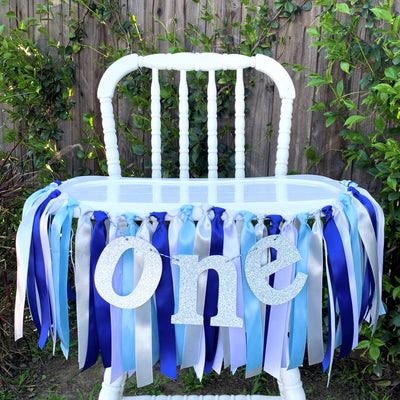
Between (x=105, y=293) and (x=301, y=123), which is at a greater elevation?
(x=301, y=123)

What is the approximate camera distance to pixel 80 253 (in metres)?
0.95

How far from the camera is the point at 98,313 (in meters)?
0.97

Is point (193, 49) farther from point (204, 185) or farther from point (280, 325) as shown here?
point (280, 325)

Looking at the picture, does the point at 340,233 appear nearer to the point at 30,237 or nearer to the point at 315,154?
the point at 30,237

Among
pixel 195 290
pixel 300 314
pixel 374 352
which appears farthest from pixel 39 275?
pixel 374 352

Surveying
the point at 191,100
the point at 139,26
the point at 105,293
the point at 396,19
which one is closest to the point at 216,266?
the point at 105,293

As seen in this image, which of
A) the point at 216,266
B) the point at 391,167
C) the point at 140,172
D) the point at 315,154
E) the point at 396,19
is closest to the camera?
the point at 216,266

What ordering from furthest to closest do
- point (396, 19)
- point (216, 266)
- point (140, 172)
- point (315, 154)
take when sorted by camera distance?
1. point (140, 172)
2. point (315, 154)
3. point (396, 19)
4. point (216, 266)

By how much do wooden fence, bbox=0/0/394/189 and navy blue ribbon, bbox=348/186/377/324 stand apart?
2.05 feet

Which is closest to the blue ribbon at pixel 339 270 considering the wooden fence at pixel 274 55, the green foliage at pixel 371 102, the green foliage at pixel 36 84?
the green foliage at pixel 371 102

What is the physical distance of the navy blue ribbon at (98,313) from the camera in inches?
36.7

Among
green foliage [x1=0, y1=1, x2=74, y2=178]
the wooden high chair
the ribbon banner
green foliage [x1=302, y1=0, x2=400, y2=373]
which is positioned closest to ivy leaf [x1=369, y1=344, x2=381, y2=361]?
green foliage [x1=302, y1=0, x2=400, y2=373]

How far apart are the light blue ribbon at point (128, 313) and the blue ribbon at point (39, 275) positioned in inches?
7.1

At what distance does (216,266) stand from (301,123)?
0.92m
